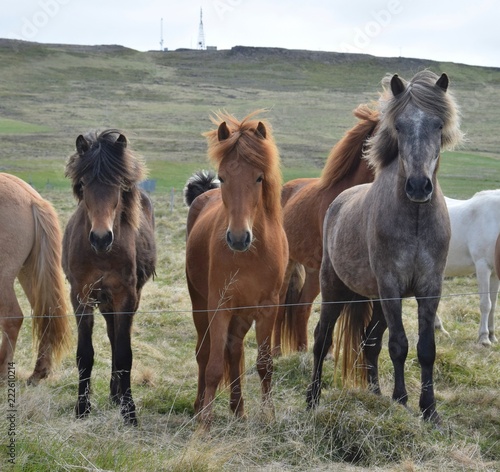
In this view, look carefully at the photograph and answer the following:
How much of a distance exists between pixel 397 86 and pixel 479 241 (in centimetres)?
445

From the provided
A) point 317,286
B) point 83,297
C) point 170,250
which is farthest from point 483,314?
point 170,250

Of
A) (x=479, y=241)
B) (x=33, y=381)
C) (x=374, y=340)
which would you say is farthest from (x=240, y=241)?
(x=479, y=241)

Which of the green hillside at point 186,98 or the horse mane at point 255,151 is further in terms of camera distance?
the green hillside at point 186,98

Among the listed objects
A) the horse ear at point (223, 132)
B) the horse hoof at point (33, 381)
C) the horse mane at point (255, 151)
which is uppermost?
the horse ear at point (223, 132)

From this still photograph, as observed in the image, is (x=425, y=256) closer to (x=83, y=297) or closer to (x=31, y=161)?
(x=83, y=297)

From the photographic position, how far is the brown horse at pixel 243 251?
5410 mm

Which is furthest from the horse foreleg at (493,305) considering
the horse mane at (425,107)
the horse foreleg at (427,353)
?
the horse mane at (425,107)

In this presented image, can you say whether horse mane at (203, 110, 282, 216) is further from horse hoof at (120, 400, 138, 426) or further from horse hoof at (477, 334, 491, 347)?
horse hoof at (477, 334, 491, 347)

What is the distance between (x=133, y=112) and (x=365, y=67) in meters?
39.3

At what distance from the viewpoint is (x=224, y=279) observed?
5.60m

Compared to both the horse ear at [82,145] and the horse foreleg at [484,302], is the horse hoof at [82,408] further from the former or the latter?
the horse foreleg at [484,302]

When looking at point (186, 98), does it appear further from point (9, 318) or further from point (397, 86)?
point (397, 86)

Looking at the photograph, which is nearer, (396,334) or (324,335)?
(396,334)

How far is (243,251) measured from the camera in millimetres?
5465
